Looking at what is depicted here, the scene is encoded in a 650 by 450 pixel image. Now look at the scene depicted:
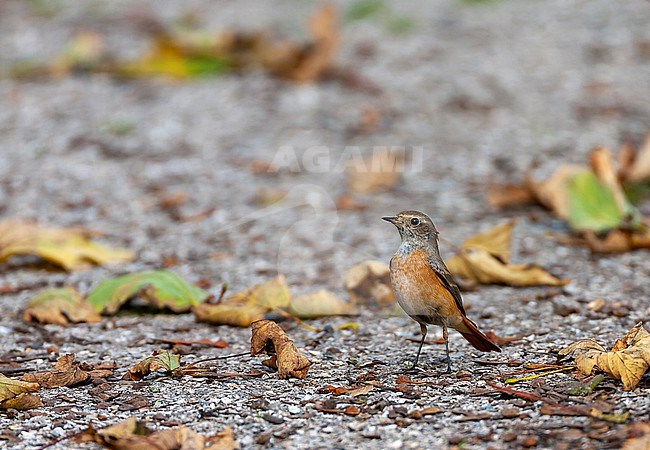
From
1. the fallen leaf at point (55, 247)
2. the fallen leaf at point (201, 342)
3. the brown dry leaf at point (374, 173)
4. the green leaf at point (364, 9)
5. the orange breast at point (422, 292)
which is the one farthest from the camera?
the green leaf at point (364, 9)

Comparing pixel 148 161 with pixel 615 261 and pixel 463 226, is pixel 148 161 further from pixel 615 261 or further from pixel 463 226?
pixel 615 261

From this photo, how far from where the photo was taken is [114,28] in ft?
34.0

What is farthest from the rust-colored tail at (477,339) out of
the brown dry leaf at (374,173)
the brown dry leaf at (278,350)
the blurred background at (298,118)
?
the brown dry leaf at (374,173)

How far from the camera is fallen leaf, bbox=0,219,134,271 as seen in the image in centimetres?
549

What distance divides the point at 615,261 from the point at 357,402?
2.63 meters

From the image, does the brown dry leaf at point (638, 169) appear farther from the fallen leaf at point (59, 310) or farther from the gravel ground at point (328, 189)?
the fallen leaf at point (59, 310)

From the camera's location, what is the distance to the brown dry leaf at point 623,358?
3.36m

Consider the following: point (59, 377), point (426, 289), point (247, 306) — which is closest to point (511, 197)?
point (247, 306)

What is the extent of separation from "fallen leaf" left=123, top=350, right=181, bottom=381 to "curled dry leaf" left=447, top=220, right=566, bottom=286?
1.95 metres

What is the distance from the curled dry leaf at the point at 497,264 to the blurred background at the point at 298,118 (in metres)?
0.52

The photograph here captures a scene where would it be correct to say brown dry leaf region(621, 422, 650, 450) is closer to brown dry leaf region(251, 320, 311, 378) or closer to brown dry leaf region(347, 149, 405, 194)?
brown dry leaf region(251, 320, 311, 378)

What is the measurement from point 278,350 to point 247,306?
854 mm

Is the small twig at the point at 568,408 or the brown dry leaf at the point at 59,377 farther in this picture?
the brown dry leaf at the point at 59,377

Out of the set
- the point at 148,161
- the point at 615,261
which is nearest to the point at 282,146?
the point at 148,161
